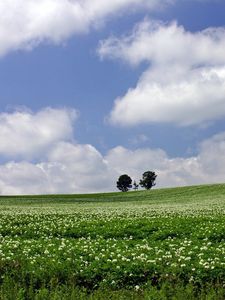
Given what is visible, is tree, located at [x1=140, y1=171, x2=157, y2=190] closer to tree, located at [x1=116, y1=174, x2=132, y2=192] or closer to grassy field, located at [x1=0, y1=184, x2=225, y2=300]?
tree, located at [x1=116, y1=174, x2=132, y2=192]

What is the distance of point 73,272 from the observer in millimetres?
14812

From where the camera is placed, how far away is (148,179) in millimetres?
181625

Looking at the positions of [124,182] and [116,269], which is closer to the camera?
[116,269]

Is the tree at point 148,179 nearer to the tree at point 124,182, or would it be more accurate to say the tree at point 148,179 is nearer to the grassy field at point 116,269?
the tree at point 124,182

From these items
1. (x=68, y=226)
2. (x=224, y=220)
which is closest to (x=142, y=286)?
(x=68, y=226)

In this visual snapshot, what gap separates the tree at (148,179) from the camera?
181625mm

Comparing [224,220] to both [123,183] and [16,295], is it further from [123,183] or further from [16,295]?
[123,183]

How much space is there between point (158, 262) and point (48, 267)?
368cm

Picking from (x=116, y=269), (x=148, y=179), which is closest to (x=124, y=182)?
(x=148, y=179)

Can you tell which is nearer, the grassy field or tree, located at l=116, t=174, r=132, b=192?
the grassy field

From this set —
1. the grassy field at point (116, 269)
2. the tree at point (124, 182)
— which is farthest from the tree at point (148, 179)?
the grassy field at point (116, 269)

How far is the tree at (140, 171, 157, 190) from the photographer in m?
182

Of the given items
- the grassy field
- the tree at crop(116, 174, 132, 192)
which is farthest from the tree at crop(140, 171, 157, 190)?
the grassy field

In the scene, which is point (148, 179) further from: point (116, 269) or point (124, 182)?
point (116, 269)
